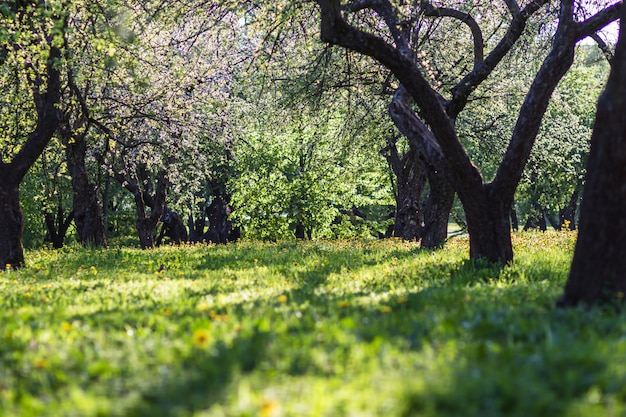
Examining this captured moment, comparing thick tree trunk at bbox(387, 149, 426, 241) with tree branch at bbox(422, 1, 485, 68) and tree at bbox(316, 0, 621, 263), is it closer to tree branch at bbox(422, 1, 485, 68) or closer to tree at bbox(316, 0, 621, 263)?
tree branch at bbox(422, 1, 485, 68)

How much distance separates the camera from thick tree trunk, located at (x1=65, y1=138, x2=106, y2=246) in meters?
18.8

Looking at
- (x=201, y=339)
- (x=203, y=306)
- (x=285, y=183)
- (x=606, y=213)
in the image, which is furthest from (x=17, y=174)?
(x=285, y=183)

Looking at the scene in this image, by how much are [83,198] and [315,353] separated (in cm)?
1744

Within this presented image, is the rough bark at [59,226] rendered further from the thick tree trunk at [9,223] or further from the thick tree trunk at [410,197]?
the thick tree trunk at [9,223]

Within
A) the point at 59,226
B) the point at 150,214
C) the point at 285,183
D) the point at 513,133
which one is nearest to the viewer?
the point at 513,133

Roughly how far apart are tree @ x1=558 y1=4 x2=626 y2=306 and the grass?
0.33 metres

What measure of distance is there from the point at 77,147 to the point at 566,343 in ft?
57.2

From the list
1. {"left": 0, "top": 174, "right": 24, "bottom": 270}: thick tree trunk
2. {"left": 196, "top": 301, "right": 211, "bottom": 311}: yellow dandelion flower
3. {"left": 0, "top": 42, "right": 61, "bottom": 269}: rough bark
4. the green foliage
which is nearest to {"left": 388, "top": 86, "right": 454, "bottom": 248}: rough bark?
{"left": 196, "top": 301, "right": 211, "bottom": 311}: yellow dandelion flower

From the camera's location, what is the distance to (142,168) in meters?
26.8

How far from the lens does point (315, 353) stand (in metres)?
3.89

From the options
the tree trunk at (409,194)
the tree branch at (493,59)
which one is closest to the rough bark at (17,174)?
the tree branch at (493,59)

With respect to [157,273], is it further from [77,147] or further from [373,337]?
[77,147]

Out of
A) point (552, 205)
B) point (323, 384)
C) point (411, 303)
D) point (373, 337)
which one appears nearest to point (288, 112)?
point (411, 303)

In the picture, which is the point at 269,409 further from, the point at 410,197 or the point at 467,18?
the point at 410,197
